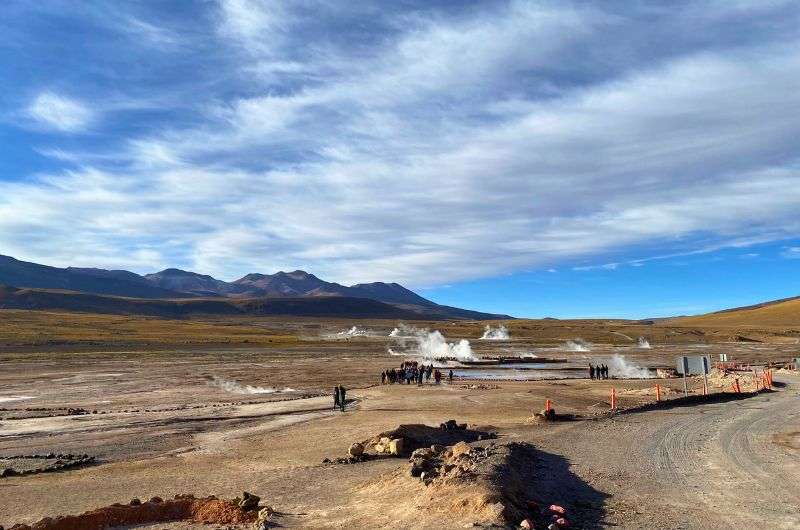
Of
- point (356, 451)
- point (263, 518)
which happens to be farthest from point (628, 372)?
point (263, 518)

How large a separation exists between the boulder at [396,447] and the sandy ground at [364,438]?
720 mm

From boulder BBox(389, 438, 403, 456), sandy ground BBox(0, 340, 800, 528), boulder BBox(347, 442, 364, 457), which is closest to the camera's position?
sandy ground BBox(0, 340, 800, 528)

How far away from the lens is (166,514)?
11133mm

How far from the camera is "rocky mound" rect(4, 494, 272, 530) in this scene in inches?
406

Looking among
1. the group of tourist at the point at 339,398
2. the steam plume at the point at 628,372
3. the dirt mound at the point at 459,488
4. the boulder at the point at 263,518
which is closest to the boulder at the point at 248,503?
the boulder at the point at 263,518

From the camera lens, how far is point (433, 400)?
3112cm

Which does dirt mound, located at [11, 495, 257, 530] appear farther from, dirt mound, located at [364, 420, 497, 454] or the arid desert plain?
dirt mound, located at [364, 420, 497, 454]

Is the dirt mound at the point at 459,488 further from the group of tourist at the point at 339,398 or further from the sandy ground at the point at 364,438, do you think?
the group of tourist at the point at 339,398

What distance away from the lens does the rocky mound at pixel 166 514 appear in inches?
406

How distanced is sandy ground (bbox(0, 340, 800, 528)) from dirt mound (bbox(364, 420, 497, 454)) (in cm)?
97

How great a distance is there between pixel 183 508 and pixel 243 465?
542 centimetres

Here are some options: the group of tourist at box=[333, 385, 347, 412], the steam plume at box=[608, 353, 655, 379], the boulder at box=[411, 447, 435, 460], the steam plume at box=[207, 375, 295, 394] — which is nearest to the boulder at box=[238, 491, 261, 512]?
the boulder at box=[411, 447, 435, 460]

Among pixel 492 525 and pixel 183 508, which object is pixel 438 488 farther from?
pixel 183 508

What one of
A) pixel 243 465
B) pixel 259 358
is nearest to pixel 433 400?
pixel 243 465
